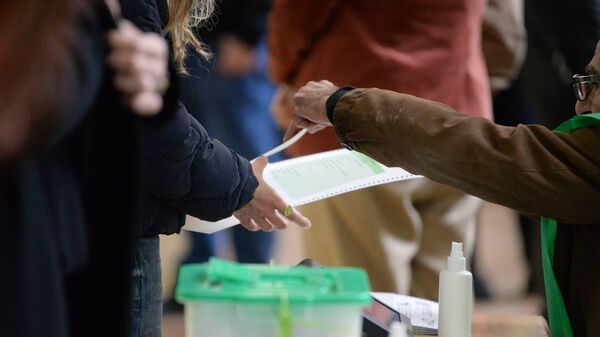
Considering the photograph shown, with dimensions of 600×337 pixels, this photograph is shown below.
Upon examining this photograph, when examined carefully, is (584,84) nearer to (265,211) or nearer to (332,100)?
(332,100)

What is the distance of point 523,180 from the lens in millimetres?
1568

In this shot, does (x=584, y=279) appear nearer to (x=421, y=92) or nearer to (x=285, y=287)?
(x=285, y=287)

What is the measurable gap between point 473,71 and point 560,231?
125 cm

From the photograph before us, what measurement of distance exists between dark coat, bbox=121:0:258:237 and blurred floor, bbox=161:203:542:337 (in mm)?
2139

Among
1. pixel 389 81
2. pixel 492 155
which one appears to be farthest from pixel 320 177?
pixel 389 81

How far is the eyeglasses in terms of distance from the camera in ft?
5.76

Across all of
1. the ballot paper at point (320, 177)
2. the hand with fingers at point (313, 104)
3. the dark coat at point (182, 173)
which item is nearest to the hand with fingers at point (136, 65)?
the dark coat at point (182, 173)

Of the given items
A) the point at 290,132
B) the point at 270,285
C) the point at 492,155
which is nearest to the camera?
the point at 270,285

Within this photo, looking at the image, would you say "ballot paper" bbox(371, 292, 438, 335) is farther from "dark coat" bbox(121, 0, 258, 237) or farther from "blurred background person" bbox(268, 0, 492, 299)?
"blurred background person" bbox(268, 0, 492, 299)

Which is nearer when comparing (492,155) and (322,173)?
(492,155)

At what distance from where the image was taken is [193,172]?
174 centimetres

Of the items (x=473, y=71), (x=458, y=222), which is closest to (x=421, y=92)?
(x=473, y=71)

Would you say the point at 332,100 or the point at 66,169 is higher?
the point at 332,100

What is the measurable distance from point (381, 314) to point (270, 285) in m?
0.57
